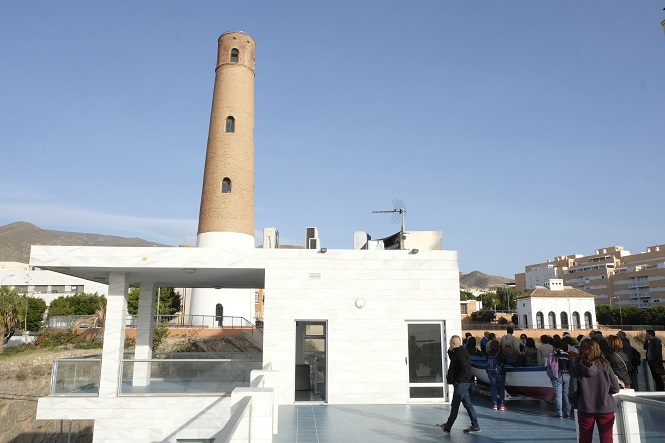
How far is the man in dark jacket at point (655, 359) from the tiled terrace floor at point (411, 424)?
224 cm

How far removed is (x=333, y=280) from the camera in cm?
1312

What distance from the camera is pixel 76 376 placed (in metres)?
12.3

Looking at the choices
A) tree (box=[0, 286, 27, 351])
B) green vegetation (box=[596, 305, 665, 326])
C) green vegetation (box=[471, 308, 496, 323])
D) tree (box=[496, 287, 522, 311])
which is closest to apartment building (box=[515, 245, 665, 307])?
tree (box=[496, 287, 522, 311])

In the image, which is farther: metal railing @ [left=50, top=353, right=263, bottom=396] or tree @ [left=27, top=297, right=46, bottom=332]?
tree @ [left=27, top=297, right=46, bottom=332]

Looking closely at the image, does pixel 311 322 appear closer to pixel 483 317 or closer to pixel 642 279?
pixel 483 317

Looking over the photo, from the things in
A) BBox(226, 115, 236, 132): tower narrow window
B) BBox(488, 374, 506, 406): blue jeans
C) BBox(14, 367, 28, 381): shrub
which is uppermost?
BBox(226, 115, 236, 132): tower narrow window

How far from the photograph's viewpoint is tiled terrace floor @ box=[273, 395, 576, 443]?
856 centimetres

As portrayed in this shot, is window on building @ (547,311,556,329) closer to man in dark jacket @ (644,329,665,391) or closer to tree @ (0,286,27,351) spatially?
tree @ (0,286,27,351)

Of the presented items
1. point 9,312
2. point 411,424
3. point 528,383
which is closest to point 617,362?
point 528,383

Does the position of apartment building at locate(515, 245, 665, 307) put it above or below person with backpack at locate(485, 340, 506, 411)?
above

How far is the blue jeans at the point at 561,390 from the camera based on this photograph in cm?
1016

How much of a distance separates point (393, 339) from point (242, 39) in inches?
939

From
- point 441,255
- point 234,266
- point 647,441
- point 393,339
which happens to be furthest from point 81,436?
point 647,441

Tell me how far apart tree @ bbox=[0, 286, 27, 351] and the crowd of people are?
36.4 meters
